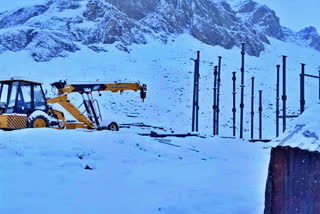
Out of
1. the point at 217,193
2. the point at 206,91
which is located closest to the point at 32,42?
the point at 206,91

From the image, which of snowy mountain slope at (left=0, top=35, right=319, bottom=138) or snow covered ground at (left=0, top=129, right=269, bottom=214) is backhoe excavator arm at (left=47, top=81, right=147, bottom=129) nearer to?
snow covered ground at (left=0, top=129, right=269, bottom=214)

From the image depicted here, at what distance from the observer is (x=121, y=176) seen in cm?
880

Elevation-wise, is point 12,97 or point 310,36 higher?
point 310,36

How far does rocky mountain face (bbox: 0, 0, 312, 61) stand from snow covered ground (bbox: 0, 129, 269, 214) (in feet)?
159

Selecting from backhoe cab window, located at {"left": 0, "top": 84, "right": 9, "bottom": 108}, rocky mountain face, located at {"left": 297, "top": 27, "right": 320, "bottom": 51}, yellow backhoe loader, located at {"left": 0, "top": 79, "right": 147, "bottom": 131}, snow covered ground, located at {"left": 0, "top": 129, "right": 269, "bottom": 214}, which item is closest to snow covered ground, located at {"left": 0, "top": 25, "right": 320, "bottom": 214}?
snow covered ground, located at {"left": 0, "top": 129, "right": 269, "bottom": 214}

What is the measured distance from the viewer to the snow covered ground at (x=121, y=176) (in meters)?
6.20

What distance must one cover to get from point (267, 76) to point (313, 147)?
209 feet

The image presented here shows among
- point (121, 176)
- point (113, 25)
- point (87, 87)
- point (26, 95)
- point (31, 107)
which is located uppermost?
point (113, 25)

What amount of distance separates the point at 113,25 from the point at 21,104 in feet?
183

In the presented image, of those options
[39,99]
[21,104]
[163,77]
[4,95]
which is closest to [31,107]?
[21,104]

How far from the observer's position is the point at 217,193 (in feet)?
24.0

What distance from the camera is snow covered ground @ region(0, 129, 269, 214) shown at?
20.4ft

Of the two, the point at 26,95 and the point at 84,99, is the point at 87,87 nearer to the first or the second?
the point at 84,99

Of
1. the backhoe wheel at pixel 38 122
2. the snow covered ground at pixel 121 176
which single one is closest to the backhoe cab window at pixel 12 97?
the backhoe wheel at pixel 38 122
